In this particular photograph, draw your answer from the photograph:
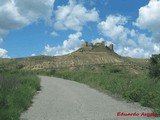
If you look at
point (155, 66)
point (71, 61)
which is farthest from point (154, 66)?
point (71, 61)

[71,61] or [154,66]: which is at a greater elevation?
[71,61]

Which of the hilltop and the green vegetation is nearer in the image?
the green vegetation

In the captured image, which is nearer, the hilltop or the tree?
the tree

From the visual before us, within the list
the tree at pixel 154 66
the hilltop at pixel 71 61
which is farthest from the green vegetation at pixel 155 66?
the hilltop at pixel 71 61

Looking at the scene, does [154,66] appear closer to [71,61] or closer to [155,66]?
[155,66]

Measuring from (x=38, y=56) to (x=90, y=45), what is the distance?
29040 millimetres

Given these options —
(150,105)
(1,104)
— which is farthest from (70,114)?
(150,105)

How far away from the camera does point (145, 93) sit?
19.5m

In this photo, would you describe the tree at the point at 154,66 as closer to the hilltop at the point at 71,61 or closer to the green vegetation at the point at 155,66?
the green vegetation at the point at 155,66

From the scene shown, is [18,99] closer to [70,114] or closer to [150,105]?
[70,114]

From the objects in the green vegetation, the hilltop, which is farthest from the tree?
the hilltop

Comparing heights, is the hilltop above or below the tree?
above

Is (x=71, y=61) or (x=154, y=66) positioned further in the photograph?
(x=71, y=61)

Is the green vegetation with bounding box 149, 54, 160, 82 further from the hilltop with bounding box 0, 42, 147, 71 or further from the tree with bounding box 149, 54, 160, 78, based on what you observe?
the hilltop with bounding box 0, 42, 147, 71
